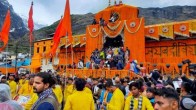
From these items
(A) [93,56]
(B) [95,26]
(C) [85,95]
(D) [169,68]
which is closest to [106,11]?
(B) [95,26]

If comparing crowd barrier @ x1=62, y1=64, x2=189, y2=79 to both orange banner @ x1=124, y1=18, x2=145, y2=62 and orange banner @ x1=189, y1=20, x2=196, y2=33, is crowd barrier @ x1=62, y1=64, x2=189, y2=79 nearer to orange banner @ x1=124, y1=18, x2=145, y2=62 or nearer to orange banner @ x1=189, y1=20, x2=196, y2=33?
orange banner @ x1=124, y1=18, x2=145, y2=62

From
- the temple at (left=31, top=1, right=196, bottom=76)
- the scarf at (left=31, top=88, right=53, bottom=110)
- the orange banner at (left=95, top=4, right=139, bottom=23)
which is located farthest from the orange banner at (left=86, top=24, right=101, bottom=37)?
the scarf at (left=31, top=88, right=53, bottom=110)

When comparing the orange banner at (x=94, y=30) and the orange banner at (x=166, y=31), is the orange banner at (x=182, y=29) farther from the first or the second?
the orange banner at (x=94, y=30)

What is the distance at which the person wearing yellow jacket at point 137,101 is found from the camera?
5.16 m

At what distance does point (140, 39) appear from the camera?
2391 centimetres

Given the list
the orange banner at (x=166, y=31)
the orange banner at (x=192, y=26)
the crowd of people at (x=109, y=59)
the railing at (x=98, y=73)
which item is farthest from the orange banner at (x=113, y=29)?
the orange banner at (x=192, y=26)

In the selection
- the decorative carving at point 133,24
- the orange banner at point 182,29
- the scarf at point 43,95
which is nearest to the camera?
the scarf at point 43,95

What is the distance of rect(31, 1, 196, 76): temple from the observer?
70.7 ft

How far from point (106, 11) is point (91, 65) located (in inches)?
289

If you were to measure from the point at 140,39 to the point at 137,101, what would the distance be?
19056mm

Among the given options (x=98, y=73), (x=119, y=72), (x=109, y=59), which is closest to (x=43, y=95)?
(x=119, y=72)

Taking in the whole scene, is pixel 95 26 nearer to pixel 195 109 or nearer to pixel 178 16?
pixel 195 109

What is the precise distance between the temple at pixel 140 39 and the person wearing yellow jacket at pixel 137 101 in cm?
1294

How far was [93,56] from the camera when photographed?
25734 millimetres
